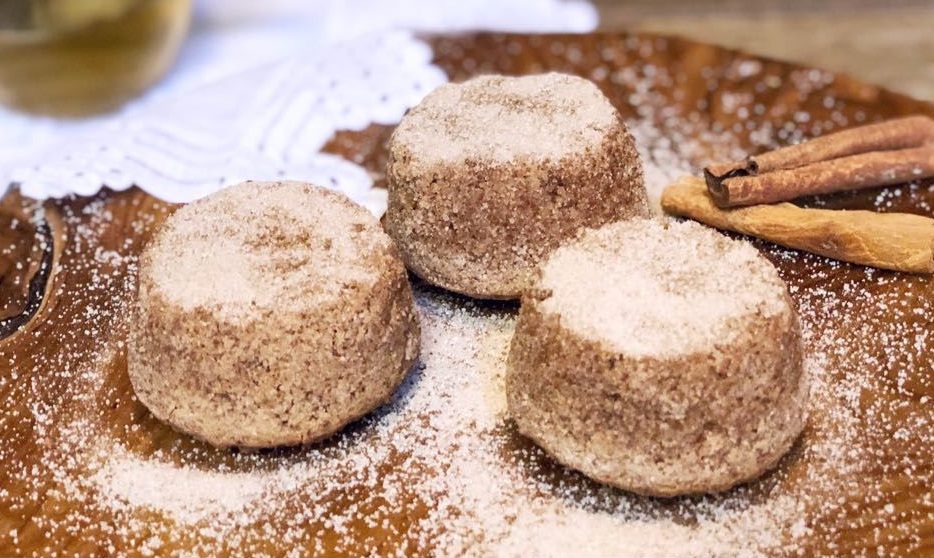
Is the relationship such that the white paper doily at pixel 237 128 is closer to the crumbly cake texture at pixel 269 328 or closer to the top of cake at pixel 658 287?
the crumbly cake texture at pixel 269 328

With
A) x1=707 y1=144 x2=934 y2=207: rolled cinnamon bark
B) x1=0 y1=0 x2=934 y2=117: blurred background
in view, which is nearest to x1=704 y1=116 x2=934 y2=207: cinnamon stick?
x1=707 y1=144 x2=934 y2=207: rolled cinnamon bark

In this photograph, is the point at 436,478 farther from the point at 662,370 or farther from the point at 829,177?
the point at 829,177

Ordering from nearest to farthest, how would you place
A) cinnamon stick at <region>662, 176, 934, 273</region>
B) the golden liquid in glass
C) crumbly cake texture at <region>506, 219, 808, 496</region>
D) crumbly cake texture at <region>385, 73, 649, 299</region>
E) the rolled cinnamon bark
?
crumbly cake texture at <region>506, 219, 808, 496</region>, crumbly cake texture at <region>385, 73, 649, 299</region>, cinnamon stick at <region>662, 176, 934, 273</region>, the rolled cinnamon bark, the golden liquid in glass

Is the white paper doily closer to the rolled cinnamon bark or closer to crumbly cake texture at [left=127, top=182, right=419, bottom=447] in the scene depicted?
crumbly cake texture at [left=127, top=182, right=419, bottom=447]

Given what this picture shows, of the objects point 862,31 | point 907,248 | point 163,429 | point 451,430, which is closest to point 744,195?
point 907,248

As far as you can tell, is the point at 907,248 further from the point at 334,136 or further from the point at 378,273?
the point at 334,136

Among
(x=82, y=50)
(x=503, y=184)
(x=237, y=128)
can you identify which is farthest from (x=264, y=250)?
(x=82, y=50)
